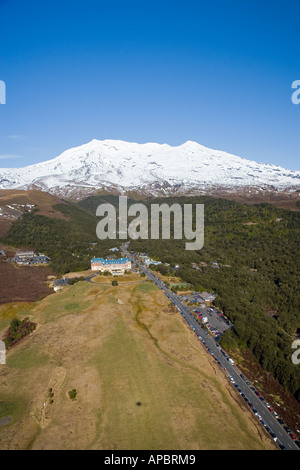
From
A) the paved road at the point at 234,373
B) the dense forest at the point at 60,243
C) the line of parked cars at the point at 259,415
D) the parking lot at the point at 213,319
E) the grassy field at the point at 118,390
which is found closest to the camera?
the grassy field at the point at 118,390

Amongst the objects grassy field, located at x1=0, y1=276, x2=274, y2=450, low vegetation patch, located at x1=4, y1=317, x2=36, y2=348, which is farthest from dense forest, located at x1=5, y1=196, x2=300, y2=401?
low vegetation patch, located at x1=4, y1=317, x2=36, y2=348

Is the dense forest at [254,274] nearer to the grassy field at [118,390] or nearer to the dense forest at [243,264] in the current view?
the dense forest at [243,264]

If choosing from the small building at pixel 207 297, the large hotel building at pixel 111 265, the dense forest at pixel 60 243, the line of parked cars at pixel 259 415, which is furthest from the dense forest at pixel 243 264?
the line of parked cars at pixel 259 415

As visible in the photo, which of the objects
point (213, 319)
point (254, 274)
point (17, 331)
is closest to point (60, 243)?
point (17, 331)

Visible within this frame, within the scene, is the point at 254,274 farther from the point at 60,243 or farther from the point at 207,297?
the point at 60,243

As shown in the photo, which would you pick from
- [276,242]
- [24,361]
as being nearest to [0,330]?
[24,361]
